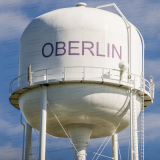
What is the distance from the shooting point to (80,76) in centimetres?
2395

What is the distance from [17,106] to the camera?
2786cm

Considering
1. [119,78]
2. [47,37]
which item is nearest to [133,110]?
[119,78]

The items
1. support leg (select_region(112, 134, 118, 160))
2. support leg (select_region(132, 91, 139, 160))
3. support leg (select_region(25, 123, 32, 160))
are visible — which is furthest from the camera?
support leg (select_region(112, 134, 118, 160))

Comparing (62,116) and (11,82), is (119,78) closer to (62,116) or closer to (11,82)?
(62,116)

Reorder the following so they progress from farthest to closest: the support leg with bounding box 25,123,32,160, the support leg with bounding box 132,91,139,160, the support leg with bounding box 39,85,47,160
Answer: the support leg with bounding box 25,123,32,160, the support leg with bounding box 132,91,139,160, the support leg with bounding box 39,85,47,160

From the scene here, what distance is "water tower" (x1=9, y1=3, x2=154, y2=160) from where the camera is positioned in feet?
78.8

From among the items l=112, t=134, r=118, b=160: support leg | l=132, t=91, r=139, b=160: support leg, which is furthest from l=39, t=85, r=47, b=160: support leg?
l=112, t=134, r=118, b=160: support leg

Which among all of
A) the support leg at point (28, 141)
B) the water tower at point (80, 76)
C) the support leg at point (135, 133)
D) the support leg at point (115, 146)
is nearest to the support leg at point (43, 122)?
the water tower at point (80, 76)

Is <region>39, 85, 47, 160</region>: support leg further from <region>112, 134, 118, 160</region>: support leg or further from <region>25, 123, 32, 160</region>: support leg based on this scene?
<region>112, 134, 118, 160</region>: support leg

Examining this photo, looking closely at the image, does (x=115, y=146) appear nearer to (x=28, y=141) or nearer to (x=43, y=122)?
(x=28, y=141)

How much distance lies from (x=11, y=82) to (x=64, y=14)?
4.65m

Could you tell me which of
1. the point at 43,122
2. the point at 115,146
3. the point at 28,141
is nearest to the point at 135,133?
the point at 115,146

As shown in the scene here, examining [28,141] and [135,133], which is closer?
[135,133]

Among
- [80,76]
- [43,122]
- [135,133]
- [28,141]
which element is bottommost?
[135,133]
